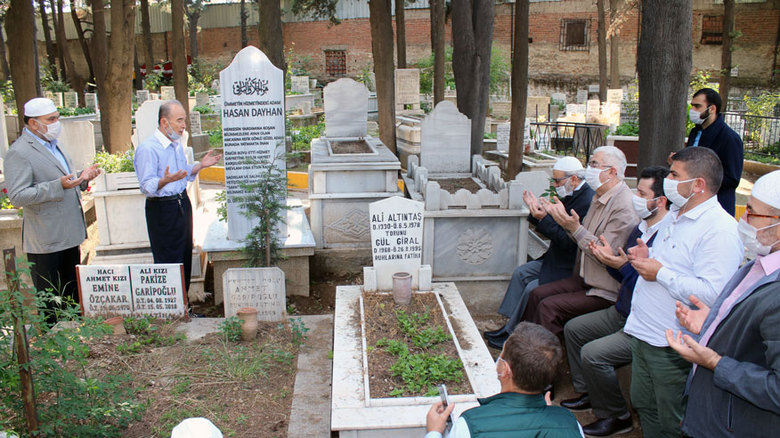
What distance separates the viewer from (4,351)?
3.04 metres

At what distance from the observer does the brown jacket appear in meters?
4.47

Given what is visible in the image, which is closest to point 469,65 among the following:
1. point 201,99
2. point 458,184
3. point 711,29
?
point 458,184

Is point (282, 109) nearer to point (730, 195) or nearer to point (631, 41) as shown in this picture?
point (730, 195)

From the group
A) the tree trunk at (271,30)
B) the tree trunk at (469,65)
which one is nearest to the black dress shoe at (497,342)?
the tree trunk at (469,65)

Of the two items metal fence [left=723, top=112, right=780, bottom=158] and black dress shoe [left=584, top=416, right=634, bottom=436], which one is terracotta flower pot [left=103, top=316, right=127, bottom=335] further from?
metal fence [left=723, top=112, right=780, bottom=158]

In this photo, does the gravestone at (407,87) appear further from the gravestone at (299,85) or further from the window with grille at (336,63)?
the window with grille at (336,63)

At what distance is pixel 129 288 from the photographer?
5.29 metres

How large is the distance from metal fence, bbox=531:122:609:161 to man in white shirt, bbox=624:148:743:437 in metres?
12.3

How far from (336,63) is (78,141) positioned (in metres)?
26.7

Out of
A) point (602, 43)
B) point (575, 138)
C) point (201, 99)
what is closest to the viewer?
point (575, 138)

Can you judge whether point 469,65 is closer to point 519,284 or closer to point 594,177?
point 519,284

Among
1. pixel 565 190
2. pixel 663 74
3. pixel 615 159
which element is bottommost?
pixel 565 190

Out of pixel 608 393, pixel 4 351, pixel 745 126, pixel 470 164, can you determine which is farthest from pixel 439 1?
pixel 4 351

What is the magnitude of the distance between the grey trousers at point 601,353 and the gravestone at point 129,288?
11.1 ft
